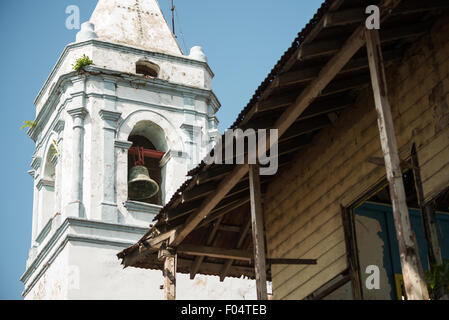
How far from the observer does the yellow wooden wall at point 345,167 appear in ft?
36.3

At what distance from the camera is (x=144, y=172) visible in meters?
25.7

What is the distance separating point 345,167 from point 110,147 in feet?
46.7

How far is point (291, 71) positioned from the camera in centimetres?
1101

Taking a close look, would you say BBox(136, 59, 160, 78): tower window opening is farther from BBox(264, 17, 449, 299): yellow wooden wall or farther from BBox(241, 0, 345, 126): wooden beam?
BBox(241, 0, 345, 126): wooden beam

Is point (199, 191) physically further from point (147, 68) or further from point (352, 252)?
point (147, 68)

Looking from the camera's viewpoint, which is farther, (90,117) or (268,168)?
(90,117)

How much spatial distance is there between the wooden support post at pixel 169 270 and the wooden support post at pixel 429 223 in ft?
13.6

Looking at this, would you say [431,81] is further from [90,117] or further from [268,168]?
[90,117]

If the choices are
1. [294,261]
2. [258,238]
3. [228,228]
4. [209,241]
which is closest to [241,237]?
[228,228]
